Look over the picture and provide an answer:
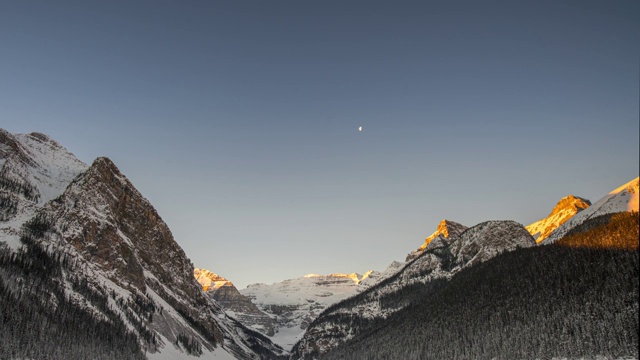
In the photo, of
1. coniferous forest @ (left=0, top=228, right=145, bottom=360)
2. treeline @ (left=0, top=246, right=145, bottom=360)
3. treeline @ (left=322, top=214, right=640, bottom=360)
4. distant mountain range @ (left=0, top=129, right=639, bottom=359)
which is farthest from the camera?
→ coniferous forest @ (left=0, top=228, right=145, bottom=360)

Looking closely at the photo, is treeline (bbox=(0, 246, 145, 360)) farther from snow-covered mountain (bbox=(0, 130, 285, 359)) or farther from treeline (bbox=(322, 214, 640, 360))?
treeline (bbox=(322, 214, 640, 360))

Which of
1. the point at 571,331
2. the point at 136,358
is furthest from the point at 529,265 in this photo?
the point at 136,358

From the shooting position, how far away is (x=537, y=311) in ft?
381

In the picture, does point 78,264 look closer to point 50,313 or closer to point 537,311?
point 50,313

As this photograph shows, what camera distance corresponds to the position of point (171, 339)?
181000mm

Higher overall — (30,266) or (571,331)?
(30,266)

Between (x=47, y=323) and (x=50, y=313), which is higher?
(x=50, y=313)

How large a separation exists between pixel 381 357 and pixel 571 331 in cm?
8788

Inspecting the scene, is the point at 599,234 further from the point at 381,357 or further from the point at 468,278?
the point at 381,357

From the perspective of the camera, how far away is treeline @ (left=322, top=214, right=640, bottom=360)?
291 ft

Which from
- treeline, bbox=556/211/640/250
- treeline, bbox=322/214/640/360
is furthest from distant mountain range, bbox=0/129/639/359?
treeline, bbox=556/211/640/250

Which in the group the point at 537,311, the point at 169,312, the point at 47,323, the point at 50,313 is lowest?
the point at 47,323

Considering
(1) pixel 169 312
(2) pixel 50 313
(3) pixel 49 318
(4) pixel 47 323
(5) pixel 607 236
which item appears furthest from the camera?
(1) pixel 169 312

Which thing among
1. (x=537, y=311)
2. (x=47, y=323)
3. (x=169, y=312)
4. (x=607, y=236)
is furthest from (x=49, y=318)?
(x=607, y=236)
